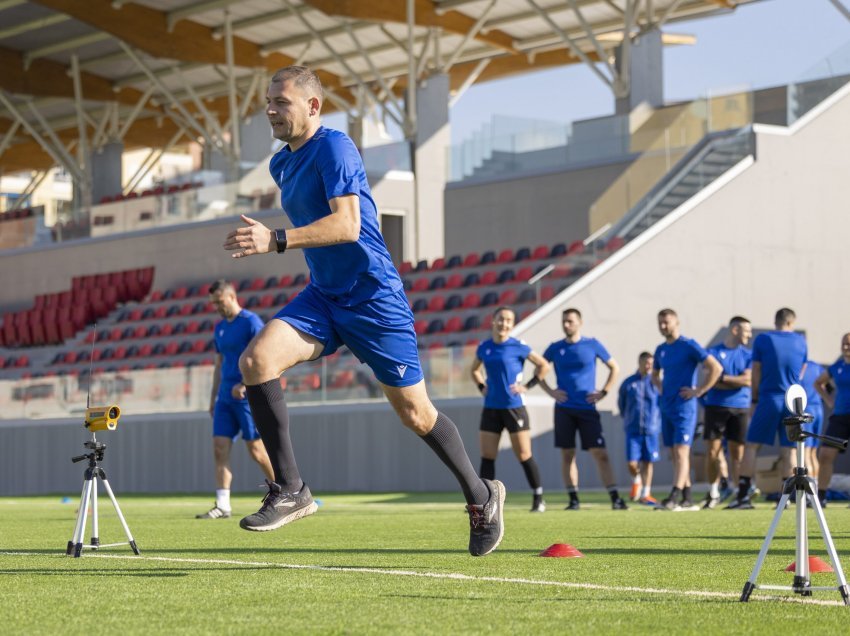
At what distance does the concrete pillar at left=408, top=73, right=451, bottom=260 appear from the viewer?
34.3 meters

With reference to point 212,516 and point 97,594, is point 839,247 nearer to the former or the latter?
point 212,516

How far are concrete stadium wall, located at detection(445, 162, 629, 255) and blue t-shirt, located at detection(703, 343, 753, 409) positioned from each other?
595 inches

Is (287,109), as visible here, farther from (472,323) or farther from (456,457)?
(472,323)

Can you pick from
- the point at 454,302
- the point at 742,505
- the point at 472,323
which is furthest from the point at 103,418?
the point at 454,302

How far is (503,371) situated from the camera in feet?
45.1

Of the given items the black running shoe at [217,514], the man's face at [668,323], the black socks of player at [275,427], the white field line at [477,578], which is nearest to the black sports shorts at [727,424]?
the man's face at [668,323]

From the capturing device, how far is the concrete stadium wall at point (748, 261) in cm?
2302

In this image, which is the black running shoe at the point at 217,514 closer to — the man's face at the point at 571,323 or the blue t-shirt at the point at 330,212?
the man's face at the point at 571,323

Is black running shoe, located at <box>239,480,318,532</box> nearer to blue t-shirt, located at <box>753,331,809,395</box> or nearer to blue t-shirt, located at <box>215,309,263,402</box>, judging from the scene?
blue t-shirt, located at <box>215,309,263,402</box>

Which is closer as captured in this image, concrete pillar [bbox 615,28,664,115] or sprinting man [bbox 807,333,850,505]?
sprinting man [bbox 807,333,850,505]

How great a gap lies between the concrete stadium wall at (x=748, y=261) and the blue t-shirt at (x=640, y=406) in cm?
439

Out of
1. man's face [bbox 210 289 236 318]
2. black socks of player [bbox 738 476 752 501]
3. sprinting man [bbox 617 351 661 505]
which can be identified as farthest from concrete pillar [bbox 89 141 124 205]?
man's face [bbox 210 289 236 318]

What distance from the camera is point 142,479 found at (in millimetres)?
24297

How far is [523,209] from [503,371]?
1960cm
